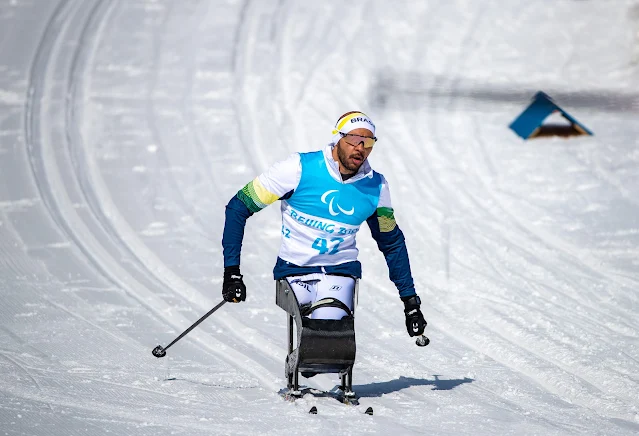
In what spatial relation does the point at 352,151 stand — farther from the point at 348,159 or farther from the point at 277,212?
the point at 277,212

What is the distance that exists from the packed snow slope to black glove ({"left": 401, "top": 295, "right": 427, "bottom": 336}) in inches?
16.7

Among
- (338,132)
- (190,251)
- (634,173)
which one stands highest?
(634,173)

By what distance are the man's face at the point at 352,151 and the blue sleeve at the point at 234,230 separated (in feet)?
2.11

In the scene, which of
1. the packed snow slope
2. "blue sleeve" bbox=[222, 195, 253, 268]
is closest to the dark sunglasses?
"blue sleeve" bbox=[222, 195, 253, 268]

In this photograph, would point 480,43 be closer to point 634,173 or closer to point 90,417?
point 634,173

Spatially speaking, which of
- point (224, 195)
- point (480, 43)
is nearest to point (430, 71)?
point (480, 43)

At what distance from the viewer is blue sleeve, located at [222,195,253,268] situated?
19.2ft

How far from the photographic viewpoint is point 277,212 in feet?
34.9

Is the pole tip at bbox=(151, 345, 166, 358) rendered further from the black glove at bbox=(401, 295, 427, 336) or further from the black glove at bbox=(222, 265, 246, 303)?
the black glove at bbox=(401, 295, 427, 336)

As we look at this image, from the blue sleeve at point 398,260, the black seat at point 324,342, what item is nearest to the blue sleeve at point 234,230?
the black seat at point 324,342

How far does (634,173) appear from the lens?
11.6 metres

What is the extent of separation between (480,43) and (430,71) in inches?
44.1

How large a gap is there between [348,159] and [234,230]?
773 millimetres

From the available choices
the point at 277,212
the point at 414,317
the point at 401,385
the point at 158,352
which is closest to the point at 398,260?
the point at 414,317
